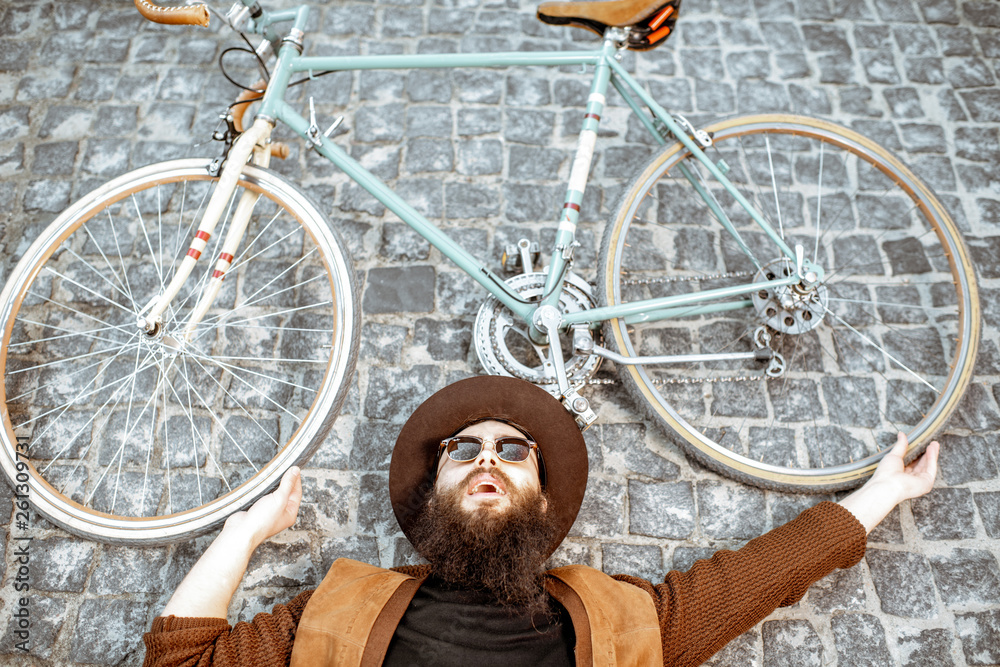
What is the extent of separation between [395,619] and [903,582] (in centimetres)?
213

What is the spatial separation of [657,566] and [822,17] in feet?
11.8

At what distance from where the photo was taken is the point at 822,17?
4.01 metres

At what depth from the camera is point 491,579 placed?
7.13 ft

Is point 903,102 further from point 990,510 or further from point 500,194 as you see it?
point 500,194

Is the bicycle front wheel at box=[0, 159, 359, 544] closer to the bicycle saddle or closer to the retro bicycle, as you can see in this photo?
the retro bicycle

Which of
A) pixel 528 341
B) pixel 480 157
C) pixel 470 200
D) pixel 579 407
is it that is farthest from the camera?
pixel 480 157

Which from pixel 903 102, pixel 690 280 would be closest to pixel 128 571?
pixel 690 280

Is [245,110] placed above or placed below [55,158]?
above

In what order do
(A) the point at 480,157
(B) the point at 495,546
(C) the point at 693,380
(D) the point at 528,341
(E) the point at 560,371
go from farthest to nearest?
(A) the point at 480,157 < (D) the point at 528,341 < (C) the point at 693,380 < (E) the point at 560,371 < (B) the point at 495,546

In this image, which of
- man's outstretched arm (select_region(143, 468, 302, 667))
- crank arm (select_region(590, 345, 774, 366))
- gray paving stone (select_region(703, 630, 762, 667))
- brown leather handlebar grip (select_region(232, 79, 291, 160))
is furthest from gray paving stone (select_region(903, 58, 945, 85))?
man's outstretched arm (select_region(143, 468, 302, 667))

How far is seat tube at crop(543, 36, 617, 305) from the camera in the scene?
267 cm

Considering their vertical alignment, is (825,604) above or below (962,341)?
below

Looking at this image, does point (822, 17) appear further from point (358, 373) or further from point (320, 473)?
point (320, 473)

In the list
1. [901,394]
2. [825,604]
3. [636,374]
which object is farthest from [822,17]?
[825,604]
